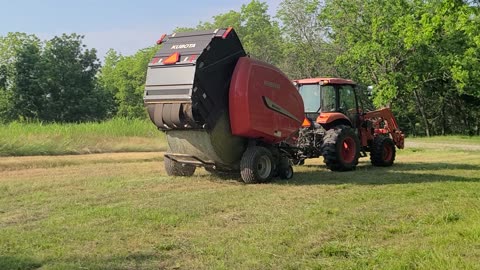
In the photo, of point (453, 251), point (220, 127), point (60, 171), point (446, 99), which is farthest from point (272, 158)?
point (446, 99)

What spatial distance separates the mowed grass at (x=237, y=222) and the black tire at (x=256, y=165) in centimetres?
36

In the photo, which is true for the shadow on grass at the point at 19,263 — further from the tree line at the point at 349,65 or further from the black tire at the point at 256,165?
the tree line at the point at 349,65

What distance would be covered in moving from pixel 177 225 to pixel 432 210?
3788 mm

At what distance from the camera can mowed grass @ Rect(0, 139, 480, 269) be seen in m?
5.45

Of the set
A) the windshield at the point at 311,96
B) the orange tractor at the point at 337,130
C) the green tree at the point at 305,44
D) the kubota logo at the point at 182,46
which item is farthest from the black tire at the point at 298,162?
the green tree at the point at 305,44

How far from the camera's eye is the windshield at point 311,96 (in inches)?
583

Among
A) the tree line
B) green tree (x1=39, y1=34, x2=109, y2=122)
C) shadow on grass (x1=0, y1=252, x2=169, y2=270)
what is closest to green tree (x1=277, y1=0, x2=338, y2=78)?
the tree line

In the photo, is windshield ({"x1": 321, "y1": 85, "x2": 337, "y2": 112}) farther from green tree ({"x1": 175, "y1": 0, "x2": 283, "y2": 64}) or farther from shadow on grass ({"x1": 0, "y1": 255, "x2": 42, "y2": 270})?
green tree ({"x1": 175, "y1": 0, "x2": 283, "y2": 64})

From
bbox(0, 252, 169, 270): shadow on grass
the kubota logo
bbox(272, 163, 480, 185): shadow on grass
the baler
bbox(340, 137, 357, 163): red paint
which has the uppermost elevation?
the kubota logo

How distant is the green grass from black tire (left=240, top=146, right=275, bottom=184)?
9535mm

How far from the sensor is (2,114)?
4306 centimetres

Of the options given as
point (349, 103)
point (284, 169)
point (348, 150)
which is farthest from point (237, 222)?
point (349, 103)

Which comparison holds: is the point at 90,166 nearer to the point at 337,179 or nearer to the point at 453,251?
the point at 337,179

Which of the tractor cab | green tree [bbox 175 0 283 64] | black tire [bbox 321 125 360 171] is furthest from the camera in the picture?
green tree [bbox 175 0 283 64]
